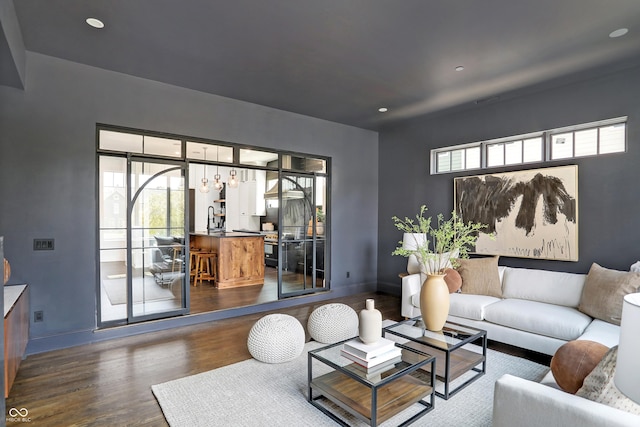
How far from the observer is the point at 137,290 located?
4168 millimetres

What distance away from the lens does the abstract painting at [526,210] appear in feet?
13.6

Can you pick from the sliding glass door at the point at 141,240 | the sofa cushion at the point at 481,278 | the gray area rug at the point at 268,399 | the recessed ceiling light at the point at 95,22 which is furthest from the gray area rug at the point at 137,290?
the sofa cushion at the point at 481,278

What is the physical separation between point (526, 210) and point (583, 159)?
85cm

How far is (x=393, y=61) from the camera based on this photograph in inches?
143

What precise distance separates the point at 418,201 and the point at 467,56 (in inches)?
109

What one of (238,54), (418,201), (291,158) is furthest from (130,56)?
(418,201)

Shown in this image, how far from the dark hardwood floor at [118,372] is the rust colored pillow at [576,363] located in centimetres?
225

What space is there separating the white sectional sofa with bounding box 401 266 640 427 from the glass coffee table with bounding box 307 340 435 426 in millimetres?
733

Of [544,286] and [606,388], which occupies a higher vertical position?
[606,388]

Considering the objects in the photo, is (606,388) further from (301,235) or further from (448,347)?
(301,235)

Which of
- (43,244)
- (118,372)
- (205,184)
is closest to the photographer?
(118,372)

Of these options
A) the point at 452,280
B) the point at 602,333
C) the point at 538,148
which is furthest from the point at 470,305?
the point at 538,148

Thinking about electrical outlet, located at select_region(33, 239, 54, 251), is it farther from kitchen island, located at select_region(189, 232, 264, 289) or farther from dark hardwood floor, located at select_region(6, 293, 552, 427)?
kitchen island, located at select_region(189, 232, 264, 289)

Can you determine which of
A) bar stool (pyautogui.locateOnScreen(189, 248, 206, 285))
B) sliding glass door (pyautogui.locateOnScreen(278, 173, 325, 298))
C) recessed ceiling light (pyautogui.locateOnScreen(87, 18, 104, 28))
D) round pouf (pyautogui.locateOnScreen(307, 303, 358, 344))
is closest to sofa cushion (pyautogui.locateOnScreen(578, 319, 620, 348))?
round pouf (pyautogui.locateOnScreen(307, 303, 358, 344))
